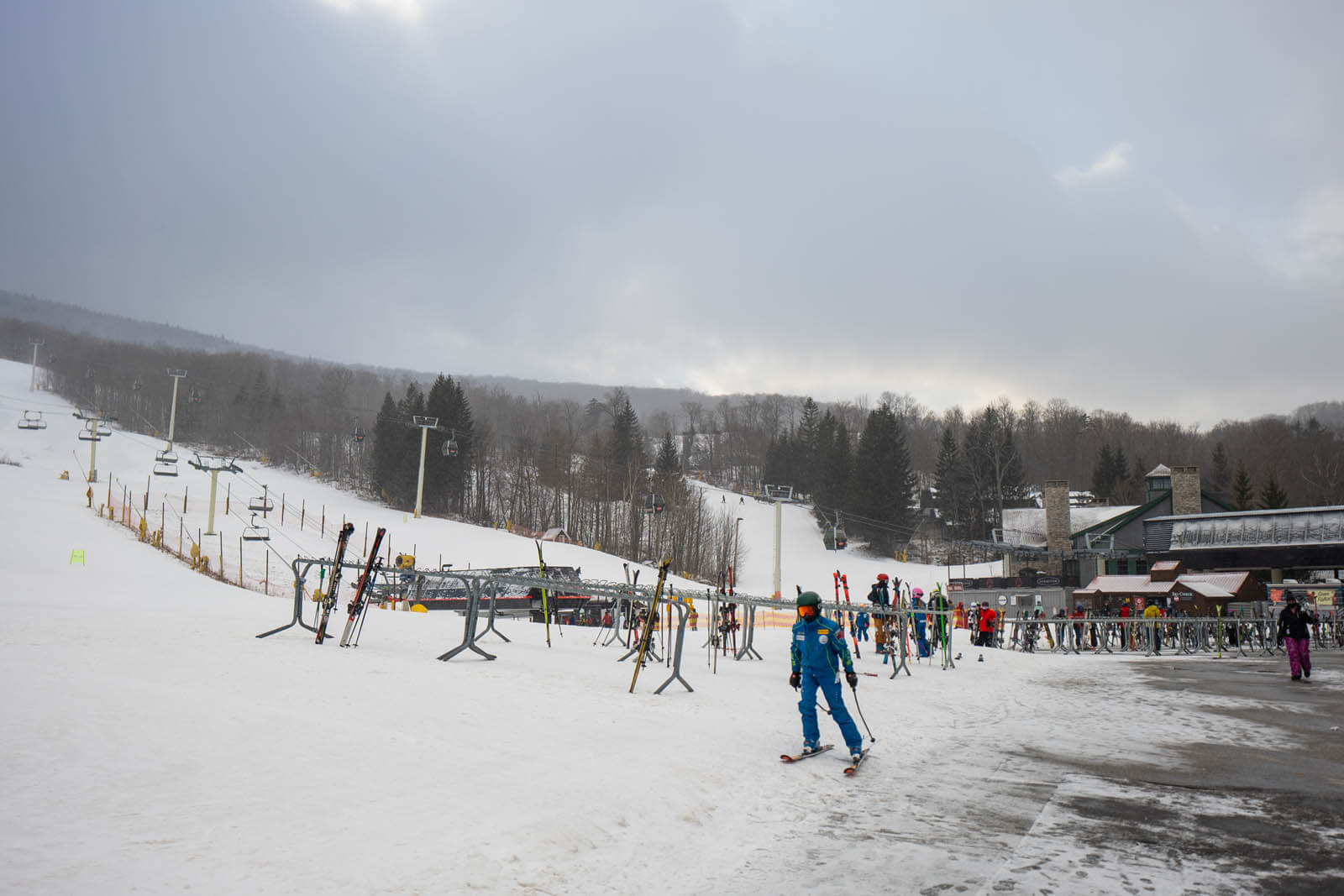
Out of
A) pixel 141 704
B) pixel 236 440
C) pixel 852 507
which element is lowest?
pixel 141 704

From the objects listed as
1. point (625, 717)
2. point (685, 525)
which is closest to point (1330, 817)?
point (625, 717)

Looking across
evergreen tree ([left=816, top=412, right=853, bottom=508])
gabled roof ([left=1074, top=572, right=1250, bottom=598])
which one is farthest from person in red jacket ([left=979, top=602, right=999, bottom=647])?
evergreen tree ([left=816, top=412, right=853, bottom=508])

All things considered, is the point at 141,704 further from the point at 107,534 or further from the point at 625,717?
the point at 107,534

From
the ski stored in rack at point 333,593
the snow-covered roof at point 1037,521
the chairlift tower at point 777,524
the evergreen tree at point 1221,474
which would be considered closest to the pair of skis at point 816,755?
the ski stored in rack at point 333,593

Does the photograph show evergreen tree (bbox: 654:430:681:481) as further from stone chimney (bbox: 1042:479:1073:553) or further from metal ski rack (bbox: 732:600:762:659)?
metal ski rack (bbox: 732:600:762:659)

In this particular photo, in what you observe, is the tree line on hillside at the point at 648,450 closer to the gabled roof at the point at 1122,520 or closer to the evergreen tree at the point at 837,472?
the evergreen tree at the point at 837,472

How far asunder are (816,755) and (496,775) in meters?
3.85

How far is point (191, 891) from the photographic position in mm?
4223

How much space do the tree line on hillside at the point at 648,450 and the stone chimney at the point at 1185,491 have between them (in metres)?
24.2

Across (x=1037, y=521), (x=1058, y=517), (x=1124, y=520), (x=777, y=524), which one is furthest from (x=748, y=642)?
(x=1037, y=521)

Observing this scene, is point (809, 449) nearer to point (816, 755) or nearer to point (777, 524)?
point (777, 524)

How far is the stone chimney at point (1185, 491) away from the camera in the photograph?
52.5 metres

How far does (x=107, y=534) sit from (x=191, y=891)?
4008 centimetres

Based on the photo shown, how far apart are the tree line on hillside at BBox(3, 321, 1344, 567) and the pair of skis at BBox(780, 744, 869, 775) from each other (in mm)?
40241
